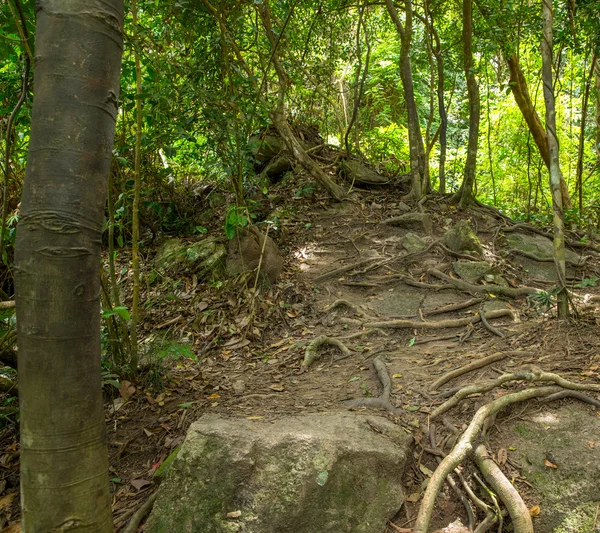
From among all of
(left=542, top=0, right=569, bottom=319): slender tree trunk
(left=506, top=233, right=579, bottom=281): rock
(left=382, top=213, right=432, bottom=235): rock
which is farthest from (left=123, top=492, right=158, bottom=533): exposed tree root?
(left=382, top=213, right=432, bottom=235): rock

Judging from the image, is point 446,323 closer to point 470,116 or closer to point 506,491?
point 506,491

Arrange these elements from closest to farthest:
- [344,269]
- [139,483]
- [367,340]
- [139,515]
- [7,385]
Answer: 1. [139,515]
2. [139,483]
3. [7,385]
4. [367,340]
5. [344,269]

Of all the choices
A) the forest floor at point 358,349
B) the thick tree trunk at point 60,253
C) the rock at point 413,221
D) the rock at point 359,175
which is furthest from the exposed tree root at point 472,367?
the rock at point 359,175

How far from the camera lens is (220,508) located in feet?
8.47

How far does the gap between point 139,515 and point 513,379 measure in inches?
97.6

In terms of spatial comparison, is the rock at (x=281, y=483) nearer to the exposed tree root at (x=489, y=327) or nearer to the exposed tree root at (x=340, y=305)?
the exposed tree root at (x=489, y=327)

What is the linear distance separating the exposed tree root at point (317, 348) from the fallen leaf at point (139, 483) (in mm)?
1829

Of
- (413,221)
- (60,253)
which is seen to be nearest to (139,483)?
(60,253)

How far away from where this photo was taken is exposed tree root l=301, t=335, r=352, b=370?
4.73m

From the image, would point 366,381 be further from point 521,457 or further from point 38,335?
point 38,335

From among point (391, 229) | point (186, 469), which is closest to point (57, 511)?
point (186, 469)

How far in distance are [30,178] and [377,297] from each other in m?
4.83

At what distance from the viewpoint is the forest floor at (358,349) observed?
3.05 meters

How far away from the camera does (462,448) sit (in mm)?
2801
